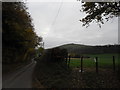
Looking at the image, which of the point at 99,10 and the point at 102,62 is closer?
the point at 99,10

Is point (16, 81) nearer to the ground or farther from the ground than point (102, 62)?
nearer to the ground

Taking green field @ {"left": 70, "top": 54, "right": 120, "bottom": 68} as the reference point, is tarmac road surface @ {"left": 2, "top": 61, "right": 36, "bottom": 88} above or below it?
below

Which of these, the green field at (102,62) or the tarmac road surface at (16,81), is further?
the green field at (102,62)

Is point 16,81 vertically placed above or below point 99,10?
below

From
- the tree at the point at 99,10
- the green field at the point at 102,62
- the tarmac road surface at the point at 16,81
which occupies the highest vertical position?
the tree at the point at 99,10

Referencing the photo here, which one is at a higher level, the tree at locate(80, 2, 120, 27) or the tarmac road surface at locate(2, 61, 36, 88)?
the tree at locate(80, 2, 120, 27)

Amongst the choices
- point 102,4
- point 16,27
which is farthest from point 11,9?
point 102,4

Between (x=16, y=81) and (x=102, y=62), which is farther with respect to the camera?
(x=102, y=62)

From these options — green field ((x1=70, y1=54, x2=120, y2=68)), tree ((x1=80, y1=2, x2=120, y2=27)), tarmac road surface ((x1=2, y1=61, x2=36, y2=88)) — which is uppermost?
tree ((x1=80, y1=2, x2=120, y2=27))

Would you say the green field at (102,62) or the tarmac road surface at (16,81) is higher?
the green field at (102,62)

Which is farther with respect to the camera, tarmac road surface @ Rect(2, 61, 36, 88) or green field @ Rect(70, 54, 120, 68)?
green field @ Rect(70, 54, 120, 68)

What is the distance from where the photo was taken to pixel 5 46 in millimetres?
11344

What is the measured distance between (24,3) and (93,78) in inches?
439

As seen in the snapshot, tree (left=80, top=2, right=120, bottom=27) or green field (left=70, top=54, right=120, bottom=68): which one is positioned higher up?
tree (left=80, top=2, right=120, bottom=27)
